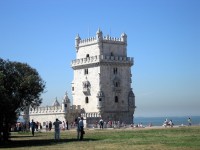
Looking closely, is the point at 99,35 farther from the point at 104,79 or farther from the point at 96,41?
the point at 104,79

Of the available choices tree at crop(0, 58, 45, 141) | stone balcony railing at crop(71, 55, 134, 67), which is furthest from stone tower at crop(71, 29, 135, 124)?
tree at crop(0, 58, 45, 141)

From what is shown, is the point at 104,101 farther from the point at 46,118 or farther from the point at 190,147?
the point at 190,147

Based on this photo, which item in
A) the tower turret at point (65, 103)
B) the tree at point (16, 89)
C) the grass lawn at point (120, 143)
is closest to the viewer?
the grass lawn at point (120, 143)

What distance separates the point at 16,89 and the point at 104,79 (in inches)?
1811

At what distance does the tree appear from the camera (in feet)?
130

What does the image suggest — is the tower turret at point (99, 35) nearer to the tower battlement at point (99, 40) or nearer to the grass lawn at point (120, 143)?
the tower battlement at point (99, 40)

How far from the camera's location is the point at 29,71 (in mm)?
44719

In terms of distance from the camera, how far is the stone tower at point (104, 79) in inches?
3425

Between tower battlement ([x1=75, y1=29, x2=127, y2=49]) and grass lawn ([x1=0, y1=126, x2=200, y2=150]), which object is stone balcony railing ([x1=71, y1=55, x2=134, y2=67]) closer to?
tower battlement ([x1=75, y1=29, x2=127, y2=49])

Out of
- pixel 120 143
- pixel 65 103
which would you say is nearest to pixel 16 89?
pixel 120 143

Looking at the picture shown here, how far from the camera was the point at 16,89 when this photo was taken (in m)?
42.3

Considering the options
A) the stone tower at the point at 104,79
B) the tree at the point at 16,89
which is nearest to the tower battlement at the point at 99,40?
the stone tower at the point at 104,79

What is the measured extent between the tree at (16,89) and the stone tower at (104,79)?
135ft

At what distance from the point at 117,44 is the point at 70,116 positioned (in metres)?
16.5
